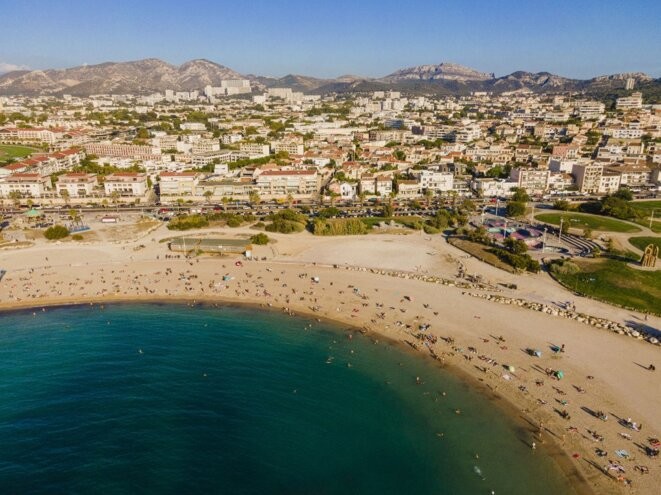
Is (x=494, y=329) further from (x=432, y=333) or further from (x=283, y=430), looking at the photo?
(x=283, y=430)

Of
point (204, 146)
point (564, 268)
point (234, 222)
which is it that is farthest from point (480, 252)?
point (204, 146)

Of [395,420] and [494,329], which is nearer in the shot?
[395,420]

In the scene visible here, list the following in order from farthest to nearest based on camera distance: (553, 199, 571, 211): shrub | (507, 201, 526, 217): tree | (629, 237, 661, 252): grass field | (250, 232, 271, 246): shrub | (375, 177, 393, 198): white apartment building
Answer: (375, 177, 393, 198): white apartment building, (553, 199, 571, 211): shrub, (507, 201, 526, 217): tree, (250, 232, 271, 246): shrub, (629, 237, 661, 252): grass field

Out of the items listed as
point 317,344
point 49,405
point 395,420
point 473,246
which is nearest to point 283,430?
point 395,420

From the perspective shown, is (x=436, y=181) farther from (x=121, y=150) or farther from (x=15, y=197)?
(x=121, y=150)

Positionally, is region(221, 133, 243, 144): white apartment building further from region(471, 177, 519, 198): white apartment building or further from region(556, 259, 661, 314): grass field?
region(556, 259, 661, 314): grass field

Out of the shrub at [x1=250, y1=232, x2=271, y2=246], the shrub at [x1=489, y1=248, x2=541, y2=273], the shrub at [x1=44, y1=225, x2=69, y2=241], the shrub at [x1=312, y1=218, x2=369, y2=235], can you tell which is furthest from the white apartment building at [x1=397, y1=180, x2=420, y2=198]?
the shrub at [x1=44, y1=225, x2=69, y2=241]
